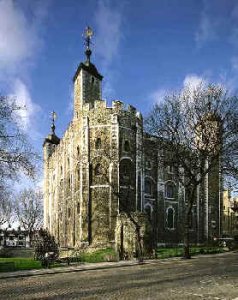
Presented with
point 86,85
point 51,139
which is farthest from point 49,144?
point 86,85

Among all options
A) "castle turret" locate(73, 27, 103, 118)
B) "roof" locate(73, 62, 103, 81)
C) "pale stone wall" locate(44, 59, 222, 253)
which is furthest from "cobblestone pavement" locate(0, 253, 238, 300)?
"roof" locate(73, 62, 103, 81)

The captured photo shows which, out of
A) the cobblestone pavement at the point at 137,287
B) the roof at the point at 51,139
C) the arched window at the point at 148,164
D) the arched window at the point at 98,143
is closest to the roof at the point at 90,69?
the arched window at the point at 98,143

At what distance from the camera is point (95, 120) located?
4866cm

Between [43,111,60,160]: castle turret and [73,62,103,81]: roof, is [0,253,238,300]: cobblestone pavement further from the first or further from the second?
[43,111,60,160]: castle turret

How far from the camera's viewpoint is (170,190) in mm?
56938

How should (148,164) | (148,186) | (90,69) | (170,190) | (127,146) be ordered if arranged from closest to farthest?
1. (127,146)
2. (148,164)
3. (148,186)
4. (90,69)
5. (170,190)

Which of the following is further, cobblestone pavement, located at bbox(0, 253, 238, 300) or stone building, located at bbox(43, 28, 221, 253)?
stone building, located at bbox(43, 28, 221, 253)

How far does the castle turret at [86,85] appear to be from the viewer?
5325cm

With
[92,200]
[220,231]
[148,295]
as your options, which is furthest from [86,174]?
[148,295]

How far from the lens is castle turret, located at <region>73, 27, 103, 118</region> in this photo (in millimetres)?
53250

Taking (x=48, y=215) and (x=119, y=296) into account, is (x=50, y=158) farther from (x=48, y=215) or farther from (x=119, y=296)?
(x=119, y=296)

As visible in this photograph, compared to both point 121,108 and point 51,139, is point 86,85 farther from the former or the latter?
point 51,139

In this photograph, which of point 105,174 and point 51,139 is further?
point 51,139

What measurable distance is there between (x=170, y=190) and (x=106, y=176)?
15627 millimetres
